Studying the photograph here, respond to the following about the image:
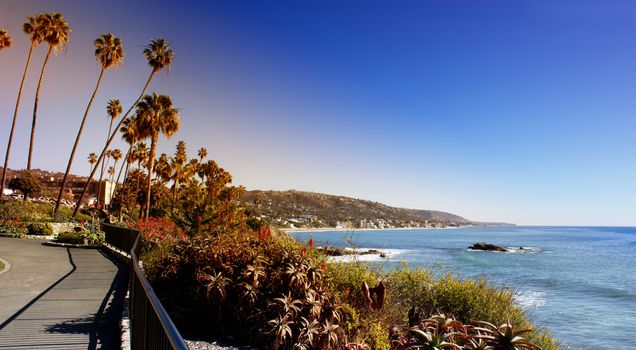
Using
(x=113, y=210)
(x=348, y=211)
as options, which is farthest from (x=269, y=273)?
(x=348, y=211)

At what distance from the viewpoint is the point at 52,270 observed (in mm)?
14336

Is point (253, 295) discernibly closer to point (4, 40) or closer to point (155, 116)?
point (155, 116)

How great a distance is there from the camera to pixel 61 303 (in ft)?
31.3

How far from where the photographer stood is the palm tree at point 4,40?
4317 cm

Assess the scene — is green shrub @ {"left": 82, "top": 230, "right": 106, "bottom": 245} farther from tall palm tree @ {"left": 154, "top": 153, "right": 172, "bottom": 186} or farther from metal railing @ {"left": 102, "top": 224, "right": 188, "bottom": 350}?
tall palm tree @ {"left": 154, "top": 153, "right": 172, "bottom": 186}

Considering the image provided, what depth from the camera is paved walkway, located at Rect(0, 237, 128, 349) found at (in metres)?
7.06

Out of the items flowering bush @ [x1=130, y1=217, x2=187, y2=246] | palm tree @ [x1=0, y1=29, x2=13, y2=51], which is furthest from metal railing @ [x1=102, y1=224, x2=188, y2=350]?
palm tree @ [x1=0, y1=29, x2=13, y2=51]

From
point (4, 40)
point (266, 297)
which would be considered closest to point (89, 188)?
point (4, 40)

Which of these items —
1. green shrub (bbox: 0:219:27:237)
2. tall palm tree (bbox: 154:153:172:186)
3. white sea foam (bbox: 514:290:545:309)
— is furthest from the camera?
tall palm tree (bbox: 154:153:172:186)

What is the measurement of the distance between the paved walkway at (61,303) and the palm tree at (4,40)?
35076 mm

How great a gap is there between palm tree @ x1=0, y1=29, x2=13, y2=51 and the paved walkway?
35.1m

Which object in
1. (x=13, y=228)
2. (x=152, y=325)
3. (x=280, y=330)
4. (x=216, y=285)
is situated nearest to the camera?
(x=152, y=325)

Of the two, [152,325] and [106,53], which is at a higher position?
[106,53]

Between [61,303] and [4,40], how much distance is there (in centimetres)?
4452
